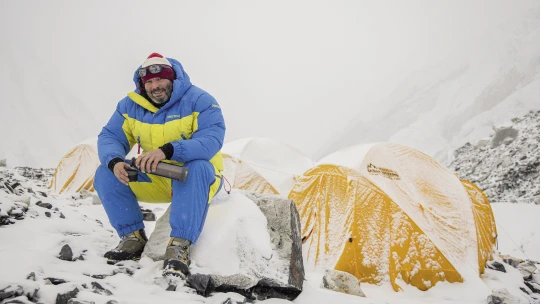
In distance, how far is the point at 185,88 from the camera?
123 inches

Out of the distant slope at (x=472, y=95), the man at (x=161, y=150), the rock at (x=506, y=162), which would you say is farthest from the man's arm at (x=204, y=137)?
the distant slope at (x=472, y=95)

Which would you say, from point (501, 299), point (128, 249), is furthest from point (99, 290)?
point (501, 299)

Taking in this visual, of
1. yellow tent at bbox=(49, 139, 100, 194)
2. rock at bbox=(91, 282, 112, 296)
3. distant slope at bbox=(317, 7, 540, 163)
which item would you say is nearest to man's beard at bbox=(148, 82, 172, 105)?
rock at bbox=(91, 282, 112, 296)

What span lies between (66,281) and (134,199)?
1.09 metres

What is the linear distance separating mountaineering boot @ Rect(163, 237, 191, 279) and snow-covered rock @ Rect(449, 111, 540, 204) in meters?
9.61

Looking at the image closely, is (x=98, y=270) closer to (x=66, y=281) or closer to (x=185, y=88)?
(x=66, y=281)

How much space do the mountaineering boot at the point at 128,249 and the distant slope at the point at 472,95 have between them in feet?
88.1

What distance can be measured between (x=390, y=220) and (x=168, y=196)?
3.23 metres

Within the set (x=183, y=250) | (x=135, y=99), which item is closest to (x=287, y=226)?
(x=183, y=250)

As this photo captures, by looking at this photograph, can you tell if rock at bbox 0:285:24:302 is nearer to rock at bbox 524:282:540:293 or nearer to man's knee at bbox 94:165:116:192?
man's knee at bbox 94:165:116:192

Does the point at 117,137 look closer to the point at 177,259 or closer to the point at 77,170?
the point at 177,259

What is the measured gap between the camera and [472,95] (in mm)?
36312

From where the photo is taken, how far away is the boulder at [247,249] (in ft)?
8.16

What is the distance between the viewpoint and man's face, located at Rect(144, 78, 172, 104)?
3031mm
